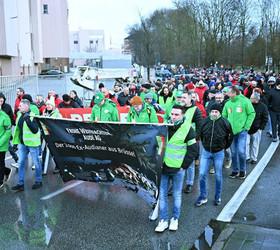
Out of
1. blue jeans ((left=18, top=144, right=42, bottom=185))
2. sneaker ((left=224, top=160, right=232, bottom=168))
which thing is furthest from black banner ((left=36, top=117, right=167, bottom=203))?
sneaker ((left=224, top=160, right=232, bottom=168))

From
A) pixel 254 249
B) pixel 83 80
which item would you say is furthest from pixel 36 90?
pixel 254 249

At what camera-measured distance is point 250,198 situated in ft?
23.0

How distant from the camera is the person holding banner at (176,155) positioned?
5.53 meters

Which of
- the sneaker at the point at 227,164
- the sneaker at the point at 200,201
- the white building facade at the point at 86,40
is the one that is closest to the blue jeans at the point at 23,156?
the sneaker at the point at 200,201

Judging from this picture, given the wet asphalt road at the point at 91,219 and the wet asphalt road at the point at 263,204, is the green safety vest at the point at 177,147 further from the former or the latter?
the wet asphalt road at the point at 263,204

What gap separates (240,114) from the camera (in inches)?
323

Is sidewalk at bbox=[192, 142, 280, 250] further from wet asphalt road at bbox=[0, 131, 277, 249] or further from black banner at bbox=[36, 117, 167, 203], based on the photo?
black banner at bbox=[36, 117, 167, 203]

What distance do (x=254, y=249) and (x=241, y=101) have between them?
12.7 feet

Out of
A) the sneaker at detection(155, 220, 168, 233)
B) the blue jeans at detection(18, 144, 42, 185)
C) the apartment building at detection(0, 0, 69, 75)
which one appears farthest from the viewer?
the apartment building at detection(0, 0, 69, 75)

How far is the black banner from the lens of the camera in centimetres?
580

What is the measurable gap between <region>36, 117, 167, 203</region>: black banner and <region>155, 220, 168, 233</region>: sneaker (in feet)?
1.32

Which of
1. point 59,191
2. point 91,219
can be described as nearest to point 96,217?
point 91,219

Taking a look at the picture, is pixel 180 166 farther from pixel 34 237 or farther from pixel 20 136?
pixel 20 136

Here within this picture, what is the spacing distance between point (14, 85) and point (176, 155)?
13.1 m
